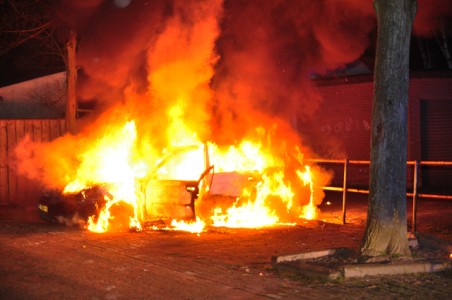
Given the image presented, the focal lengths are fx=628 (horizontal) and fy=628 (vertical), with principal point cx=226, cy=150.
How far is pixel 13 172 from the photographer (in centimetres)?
1698

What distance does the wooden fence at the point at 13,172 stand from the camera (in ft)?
55.4

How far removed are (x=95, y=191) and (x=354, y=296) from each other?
6.88 m

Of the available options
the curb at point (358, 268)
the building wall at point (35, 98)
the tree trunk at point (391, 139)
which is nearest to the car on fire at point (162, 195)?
the curb at point (358, 268)

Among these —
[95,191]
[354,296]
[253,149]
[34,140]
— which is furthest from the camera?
[34,140]

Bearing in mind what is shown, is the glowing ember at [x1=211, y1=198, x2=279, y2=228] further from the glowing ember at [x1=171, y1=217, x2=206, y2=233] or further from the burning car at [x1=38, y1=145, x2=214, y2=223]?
the burning car at [x1=38, y1=145, x2=214, y2=223]

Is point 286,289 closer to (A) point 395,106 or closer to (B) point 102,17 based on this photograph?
(A) point 395,106

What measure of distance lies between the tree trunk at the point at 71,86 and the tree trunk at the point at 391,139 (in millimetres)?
10995

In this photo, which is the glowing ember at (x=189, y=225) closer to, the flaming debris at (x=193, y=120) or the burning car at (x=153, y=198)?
the flaming debris at (x=193, y=120)

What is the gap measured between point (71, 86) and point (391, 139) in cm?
1153

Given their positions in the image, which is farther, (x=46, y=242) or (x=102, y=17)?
(x=102, y=17)

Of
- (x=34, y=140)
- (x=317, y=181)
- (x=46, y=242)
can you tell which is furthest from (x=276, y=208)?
(x=34, y=140)

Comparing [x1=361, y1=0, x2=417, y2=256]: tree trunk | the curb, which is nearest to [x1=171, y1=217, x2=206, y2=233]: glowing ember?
the curb

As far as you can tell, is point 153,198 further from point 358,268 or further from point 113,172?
point 358,268

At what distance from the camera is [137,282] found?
25.9ft
